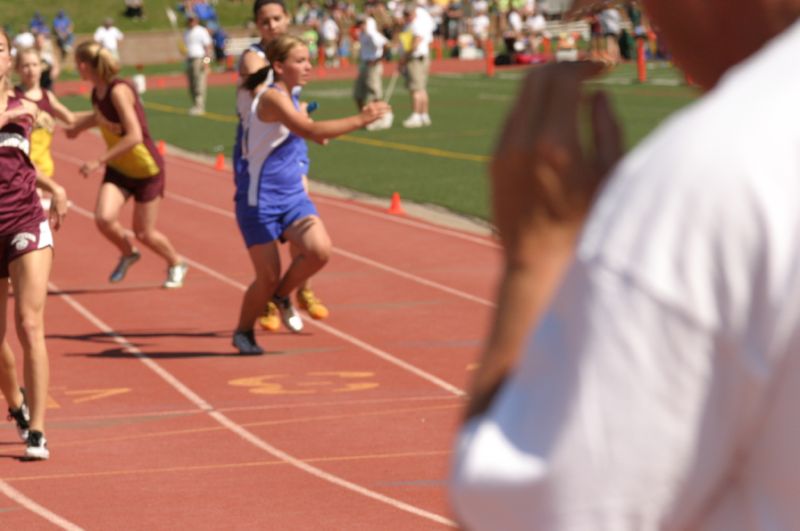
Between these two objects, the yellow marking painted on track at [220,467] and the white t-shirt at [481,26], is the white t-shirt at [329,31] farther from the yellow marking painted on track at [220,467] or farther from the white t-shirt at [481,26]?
the yellow marking painted on track at [220,467]

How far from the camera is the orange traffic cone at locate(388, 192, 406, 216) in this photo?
17.7 metres

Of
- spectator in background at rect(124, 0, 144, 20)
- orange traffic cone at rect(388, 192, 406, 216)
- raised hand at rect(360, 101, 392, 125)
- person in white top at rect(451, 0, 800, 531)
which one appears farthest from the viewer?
spectator in background at rect(124, 0, 144, 20)

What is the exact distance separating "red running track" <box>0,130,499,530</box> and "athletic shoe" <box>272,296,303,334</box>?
111mm

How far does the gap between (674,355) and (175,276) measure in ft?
41.9

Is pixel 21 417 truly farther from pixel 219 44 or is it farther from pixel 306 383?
pixel 219 44

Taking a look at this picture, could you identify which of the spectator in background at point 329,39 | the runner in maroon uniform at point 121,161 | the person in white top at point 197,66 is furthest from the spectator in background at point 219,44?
the runner in maroon uniform at point 121,161

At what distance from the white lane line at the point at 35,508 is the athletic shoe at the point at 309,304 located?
386 cm

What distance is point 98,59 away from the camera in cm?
1169

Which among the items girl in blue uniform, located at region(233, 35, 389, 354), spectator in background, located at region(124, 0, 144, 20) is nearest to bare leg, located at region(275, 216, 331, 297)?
girl in blue uniform, located at region(233, 35, 389, 354)

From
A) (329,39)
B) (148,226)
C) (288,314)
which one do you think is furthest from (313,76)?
(288,314)

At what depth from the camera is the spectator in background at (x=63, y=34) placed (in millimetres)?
53906

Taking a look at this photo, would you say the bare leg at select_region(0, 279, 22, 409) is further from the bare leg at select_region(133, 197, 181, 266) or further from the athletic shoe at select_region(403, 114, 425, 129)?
the athletic shoe at select_region(403, 114, 425, 129)

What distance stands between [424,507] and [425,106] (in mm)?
21348

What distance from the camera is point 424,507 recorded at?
6.99 meters
